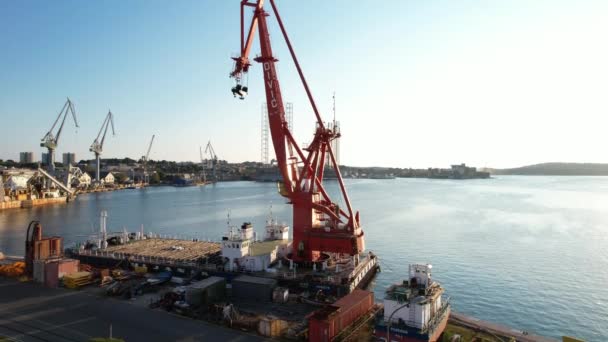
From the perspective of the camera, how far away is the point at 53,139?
11356 cm

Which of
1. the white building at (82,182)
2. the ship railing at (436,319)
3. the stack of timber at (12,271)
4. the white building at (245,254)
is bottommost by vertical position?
the stack of timber at (12,271)

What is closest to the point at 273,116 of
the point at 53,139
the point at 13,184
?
the point at 13,184

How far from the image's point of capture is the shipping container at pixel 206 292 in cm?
2080

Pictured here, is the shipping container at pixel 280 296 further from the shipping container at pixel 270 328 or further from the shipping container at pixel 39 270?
the shipping container at pixel 39 270

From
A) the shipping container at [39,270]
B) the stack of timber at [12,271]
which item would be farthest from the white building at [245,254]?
the stack of timber at [12,271]

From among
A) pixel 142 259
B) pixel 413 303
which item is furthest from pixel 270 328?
pixel 142 259

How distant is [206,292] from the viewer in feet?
70.9

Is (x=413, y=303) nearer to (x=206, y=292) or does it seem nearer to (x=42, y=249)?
(x=206, y=292)

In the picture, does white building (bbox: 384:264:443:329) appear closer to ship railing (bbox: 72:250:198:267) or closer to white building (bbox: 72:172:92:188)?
ship railing (bbox: 72:250:198:267)

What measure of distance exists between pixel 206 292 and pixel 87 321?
5.58 meters

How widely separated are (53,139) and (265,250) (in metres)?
109

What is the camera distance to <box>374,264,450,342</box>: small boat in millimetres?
15922

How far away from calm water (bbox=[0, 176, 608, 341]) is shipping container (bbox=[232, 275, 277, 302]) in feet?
31.1

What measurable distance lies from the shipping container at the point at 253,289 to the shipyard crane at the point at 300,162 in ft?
16.3
